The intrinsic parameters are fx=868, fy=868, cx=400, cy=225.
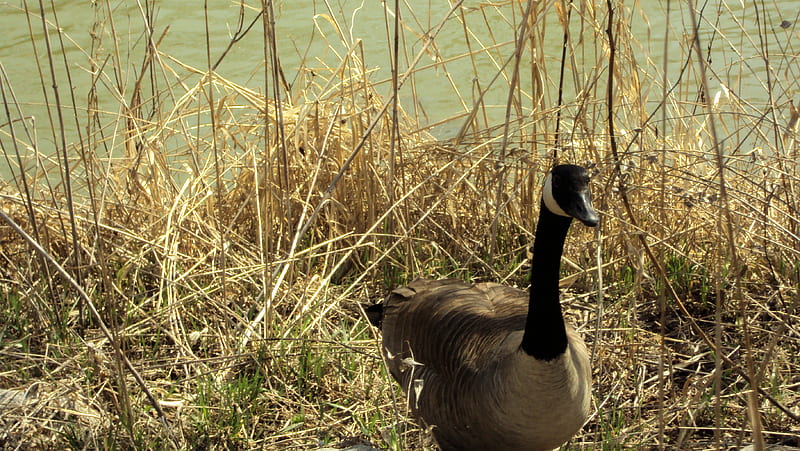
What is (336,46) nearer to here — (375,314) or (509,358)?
(375,314)

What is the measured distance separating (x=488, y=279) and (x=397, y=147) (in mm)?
655

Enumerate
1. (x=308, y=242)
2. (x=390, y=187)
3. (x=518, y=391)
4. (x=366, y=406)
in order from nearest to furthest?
1. (x=518, y=391)
2. (x=366, y=406)
3. (x=390, y=187)
4. (x=308, y=242)

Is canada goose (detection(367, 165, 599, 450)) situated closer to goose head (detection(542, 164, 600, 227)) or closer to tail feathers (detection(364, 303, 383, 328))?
goose head (detection(542, 164, 600, 227))

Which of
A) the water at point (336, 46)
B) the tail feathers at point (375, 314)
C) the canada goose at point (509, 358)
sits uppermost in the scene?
the water at point (336, 46)

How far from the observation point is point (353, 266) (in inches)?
145

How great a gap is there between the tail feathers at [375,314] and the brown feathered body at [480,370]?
4.7 inches

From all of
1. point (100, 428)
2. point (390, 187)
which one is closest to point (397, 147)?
point (390, 187)

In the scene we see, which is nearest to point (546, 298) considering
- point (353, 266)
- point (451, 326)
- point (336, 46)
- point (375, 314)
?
point (451, 326)

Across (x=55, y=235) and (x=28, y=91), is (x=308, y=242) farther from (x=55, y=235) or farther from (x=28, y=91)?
(x=28, y=91)

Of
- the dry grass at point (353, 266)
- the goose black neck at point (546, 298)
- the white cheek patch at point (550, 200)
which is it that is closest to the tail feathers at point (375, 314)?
the dry grass at point (353, 266)

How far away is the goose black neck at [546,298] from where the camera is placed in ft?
7.24

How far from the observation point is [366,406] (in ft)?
9.20

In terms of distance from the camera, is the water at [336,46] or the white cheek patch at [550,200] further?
the water at [336,46]

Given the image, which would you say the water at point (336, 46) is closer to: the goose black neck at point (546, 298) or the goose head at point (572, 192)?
the goose black neck at point (546, 298)
